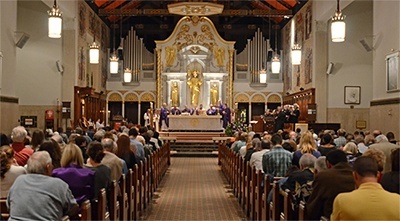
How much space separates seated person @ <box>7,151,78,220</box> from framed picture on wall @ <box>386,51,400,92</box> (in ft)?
35.9

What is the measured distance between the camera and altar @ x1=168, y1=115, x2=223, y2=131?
26.3m

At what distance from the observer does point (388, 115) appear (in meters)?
14.3

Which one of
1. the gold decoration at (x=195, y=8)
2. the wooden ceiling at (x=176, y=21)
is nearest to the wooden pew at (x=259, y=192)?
the gold decoration at (x=195, y=8)

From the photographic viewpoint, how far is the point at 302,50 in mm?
24469

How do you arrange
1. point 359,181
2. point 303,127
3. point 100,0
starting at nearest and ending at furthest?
point 359,181 → point 303,127 → point 100,0

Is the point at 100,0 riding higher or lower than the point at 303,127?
higher

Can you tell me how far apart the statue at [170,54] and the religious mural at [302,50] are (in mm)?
6252

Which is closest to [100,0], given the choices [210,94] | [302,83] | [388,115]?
[210,94]

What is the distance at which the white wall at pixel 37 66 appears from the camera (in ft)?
68.8

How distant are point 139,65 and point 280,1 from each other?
360 inches

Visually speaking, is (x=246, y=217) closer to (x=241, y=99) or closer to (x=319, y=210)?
(x=319, y=210)

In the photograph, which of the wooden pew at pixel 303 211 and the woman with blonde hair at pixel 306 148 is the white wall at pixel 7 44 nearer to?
the woman with blonde hair at pixel 306 148

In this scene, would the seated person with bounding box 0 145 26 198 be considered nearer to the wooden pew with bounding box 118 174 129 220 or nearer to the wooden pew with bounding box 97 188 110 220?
the wooden pew with bounding box 97 188 110 220

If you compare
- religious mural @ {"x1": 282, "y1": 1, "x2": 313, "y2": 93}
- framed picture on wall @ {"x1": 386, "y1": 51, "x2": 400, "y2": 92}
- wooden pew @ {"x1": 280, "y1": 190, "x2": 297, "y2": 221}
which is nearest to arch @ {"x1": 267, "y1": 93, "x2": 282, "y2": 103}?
religious mural @ {"x1": 282, "y1": 1, "x2": 313, "y2": 93}
